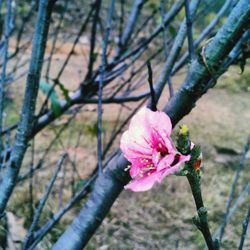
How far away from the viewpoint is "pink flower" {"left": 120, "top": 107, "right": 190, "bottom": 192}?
1.77 feet

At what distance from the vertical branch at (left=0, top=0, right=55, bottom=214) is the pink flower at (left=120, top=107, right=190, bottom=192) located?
34cm

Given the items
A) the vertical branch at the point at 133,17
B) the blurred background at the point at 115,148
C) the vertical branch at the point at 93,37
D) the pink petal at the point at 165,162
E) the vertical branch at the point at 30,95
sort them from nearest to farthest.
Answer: the pink petal at the point at 165,162 < the vertical branch at the point at 30,95 < the vertical branch at the point at 93,37 < the blurred background at the point at 115,148 < the vertical branch at the point at 133,17

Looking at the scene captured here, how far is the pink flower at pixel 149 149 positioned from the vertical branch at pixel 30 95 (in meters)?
0.34

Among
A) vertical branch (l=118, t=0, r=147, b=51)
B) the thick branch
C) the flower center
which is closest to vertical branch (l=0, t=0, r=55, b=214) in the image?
the thick branch

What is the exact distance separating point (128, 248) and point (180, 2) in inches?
51.7

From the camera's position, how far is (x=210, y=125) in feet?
12.2

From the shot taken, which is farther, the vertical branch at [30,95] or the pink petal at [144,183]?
the vertical branch at [30,95]

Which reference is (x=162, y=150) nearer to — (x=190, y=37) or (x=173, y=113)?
(x=173, y=113)

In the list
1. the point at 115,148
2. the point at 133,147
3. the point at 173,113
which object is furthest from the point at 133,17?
the point at 115,148

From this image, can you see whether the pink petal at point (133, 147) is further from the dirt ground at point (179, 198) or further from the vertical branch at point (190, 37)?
the dirt ground at point (179, 198)

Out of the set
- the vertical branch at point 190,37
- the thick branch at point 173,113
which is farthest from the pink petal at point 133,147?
the vertical branch at point 190,37

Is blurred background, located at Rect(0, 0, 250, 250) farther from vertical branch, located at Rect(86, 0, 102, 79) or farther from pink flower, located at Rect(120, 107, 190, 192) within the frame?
pink flower, located at Rect(120, 107, 190, 192)

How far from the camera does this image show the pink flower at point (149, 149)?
540 mm

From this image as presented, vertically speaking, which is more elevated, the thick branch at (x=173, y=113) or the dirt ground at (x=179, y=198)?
the dirt ground at (x=179, y=198)
